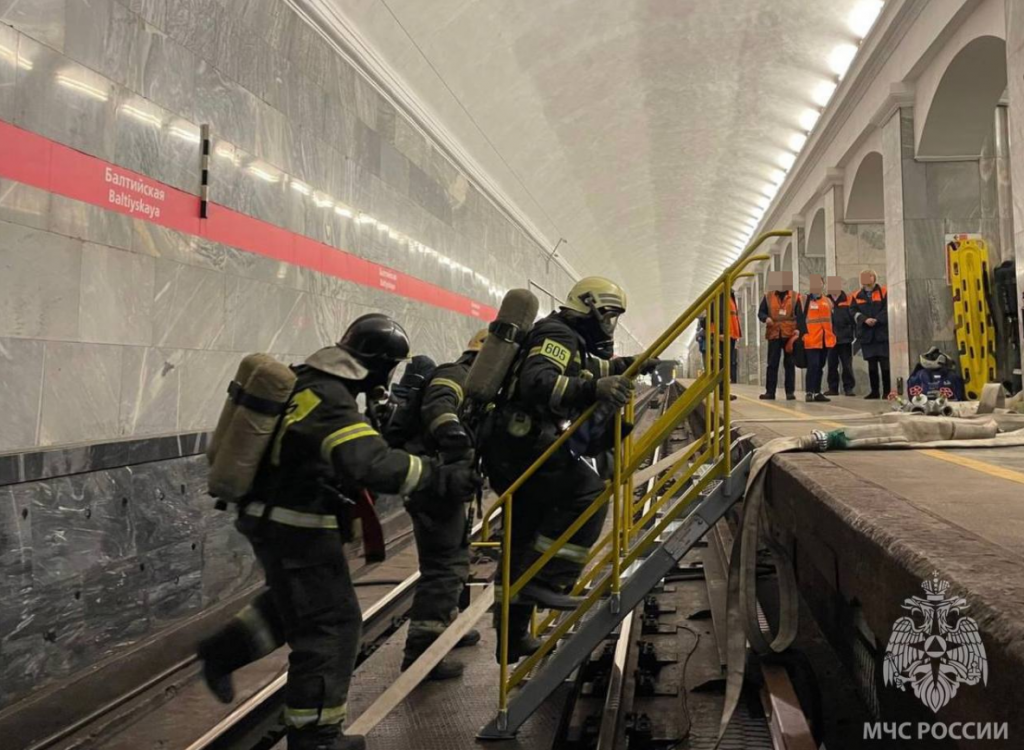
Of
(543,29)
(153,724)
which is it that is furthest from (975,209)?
(153,724)

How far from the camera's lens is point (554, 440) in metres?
3.84

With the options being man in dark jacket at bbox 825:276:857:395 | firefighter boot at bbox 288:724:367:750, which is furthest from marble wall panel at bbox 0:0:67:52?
man in dark jacket at bbox 825:276:857:395

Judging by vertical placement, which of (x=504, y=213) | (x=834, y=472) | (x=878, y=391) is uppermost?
(x=504, y=213)

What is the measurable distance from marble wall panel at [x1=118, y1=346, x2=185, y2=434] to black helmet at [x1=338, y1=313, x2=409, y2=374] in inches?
93.2

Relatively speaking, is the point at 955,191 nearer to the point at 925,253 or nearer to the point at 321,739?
the point at 925,253

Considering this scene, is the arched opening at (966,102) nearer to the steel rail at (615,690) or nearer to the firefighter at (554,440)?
the firefighter at (554,440)

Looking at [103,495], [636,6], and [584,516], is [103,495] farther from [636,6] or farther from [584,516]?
[636,6]

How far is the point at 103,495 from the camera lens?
14.1 feet

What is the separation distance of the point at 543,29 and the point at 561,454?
8815 mm

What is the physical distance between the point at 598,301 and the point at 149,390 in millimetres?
3187

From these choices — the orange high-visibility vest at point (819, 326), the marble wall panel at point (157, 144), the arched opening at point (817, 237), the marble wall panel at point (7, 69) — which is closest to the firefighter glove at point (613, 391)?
the marble wall panel at point (7, 69)

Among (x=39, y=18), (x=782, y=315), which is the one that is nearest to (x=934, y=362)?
(x=782, y=315)

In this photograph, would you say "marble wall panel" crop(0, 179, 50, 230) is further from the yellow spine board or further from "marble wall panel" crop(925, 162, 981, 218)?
"marble wall panel" crop(925, 162, 981, 218)

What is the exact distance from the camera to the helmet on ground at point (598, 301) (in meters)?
3.90
